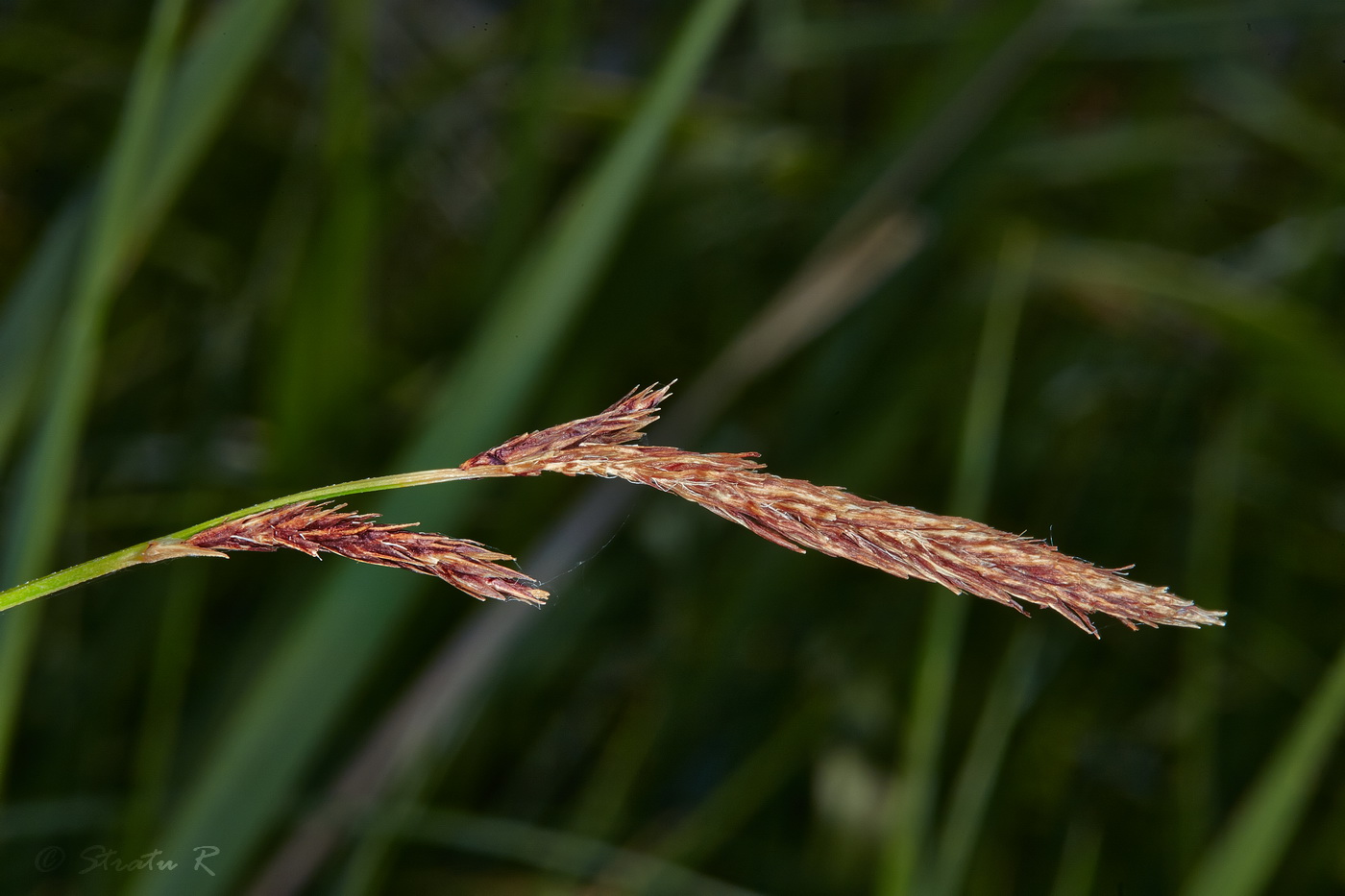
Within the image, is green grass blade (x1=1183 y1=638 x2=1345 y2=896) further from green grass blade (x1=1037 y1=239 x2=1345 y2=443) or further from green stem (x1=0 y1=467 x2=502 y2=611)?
green stem (x1=0 y1=467 x2=502 y2=611)

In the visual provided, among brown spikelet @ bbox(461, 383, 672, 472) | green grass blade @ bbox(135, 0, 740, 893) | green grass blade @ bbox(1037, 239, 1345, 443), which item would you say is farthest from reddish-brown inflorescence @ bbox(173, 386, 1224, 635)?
green grass blade @ bbox(1037, 239, 1345, 443)

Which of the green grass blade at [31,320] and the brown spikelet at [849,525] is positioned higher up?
the green grass blade at [31,320]

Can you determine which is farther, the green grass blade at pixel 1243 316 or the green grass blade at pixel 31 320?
the green grass blade at pixel 1243 316

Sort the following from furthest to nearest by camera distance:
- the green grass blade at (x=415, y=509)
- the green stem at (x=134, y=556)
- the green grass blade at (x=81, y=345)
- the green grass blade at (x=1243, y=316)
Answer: the green grass blade at (x=1243, y=316) → the green grass blade at (x=415, y=509) → the green grass blade at (x=81, y=345) → the green stem at (x=134, y=556)

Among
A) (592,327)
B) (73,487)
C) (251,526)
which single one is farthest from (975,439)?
A: (73,487)

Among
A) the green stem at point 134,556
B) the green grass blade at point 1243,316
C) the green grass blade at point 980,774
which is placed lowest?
the green grass blade at point 980,774

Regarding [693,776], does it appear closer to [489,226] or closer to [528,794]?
[528,794]

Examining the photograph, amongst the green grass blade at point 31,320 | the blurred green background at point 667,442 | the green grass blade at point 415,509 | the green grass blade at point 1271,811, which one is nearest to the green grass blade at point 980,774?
the blurred green background at point 667,442

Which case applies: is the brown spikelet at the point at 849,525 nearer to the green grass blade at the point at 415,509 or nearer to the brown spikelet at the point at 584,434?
the brown spikelet at the point at 584,434
